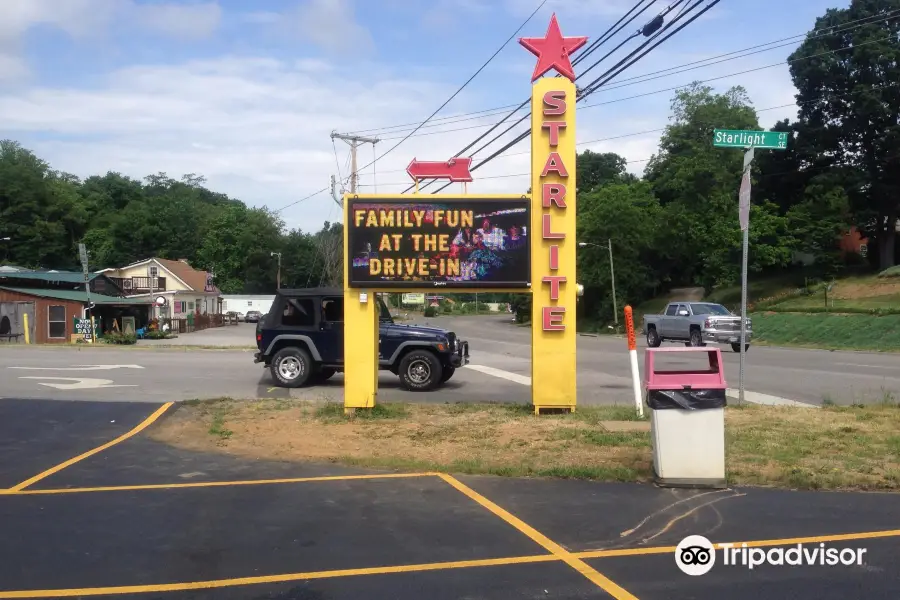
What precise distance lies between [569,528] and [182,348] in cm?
2627

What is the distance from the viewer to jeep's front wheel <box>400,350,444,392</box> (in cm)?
1619

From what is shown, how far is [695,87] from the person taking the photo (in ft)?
221

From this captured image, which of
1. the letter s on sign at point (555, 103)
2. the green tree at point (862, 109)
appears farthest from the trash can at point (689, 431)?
the green tree at point (862, 109)

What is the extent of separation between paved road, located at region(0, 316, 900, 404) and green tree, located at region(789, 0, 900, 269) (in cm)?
2879

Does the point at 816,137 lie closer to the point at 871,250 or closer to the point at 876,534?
the point at 871,250

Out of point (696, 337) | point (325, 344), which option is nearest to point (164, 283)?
point (696, 337)

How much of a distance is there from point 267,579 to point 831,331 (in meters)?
36.8

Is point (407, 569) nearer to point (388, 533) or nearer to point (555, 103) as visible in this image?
point (388, 533)

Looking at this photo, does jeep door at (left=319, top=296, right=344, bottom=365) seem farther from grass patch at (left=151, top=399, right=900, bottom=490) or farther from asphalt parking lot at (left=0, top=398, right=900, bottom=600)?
asphalt parking lot at (left=0, top=398, right=900, bottom=600)

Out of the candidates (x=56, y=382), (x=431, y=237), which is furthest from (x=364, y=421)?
(x=56, y=382)

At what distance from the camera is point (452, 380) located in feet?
60.1

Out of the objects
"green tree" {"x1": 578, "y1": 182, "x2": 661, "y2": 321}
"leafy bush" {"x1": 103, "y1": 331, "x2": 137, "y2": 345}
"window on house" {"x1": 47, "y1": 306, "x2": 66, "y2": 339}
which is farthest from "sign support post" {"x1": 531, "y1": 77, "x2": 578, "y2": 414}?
"green tree" {"x1": 578, "y1": 182, "x2": 661, "y2": 321}

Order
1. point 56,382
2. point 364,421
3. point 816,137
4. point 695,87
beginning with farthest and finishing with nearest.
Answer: point 695,87
point 816,137
point 56,382
point 364,421

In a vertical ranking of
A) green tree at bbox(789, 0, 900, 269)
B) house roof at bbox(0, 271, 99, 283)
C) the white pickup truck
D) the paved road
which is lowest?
the paved road
